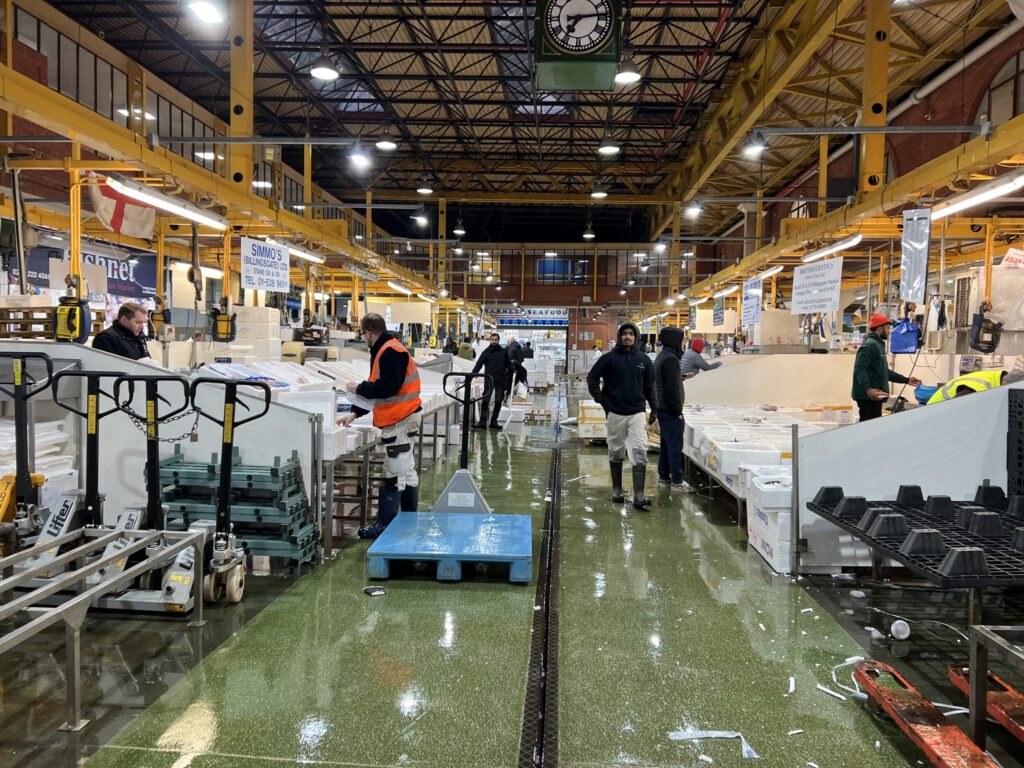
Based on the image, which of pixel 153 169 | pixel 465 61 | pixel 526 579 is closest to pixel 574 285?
pixel 465 61

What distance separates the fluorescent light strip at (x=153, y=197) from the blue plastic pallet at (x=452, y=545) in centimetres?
439

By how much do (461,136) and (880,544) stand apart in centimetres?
1636

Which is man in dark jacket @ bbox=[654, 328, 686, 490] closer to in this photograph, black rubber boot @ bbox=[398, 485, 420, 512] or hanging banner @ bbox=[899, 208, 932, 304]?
hanging banner @ bbox=[899, 208, 932, 304]

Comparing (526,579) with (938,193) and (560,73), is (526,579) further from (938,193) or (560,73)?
(938,193)

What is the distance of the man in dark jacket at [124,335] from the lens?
5523mm

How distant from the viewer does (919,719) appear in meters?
2.45

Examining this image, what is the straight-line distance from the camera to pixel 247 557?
4340 millimetres

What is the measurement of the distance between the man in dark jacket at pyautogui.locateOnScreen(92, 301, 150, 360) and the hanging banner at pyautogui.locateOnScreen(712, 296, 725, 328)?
12225mm

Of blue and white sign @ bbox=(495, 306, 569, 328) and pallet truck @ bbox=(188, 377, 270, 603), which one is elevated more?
blue and white sign @ bbox=(495, 306, 569, 328)

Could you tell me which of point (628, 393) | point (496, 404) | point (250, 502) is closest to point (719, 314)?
point (496, 404)

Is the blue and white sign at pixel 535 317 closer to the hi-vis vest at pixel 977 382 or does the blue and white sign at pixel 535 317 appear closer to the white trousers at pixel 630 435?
the white trousers at pixel 630 435

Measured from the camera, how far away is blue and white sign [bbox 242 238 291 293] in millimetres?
8031

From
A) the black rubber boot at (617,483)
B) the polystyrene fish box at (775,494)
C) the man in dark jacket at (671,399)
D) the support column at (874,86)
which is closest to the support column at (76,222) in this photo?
the black rubber boot at (617,483)

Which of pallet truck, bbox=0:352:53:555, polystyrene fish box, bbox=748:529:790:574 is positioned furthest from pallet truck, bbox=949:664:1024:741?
pallet truck, bbox=0:352:53:555
